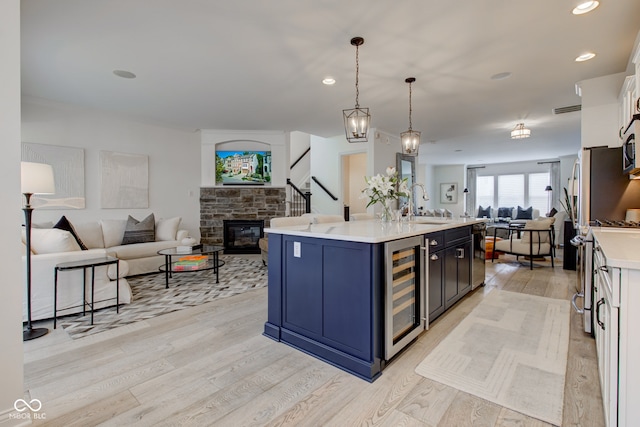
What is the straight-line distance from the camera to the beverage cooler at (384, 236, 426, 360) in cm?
209

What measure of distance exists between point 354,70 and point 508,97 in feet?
8.38

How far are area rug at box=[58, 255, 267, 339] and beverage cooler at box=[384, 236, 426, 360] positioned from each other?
2250 mm

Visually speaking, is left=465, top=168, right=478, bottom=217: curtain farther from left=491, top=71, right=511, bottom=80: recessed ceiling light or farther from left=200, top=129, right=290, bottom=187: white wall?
left=491, top=71, right=511, bottom=80: recessed ceiling light

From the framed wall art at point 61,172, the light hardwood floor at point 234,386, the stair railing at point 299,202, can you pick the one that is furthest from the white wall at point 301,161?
the light hardwood floor at point 234,386

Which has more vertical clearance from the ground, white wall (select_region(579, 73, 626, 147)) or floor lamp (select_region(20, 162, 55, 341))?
white wall (select_region(579, 73, 626, 147))

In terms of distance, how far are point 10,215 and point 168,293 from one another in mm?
2635

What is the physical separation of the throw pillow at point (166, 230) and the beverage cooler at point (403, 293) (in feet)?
14.7

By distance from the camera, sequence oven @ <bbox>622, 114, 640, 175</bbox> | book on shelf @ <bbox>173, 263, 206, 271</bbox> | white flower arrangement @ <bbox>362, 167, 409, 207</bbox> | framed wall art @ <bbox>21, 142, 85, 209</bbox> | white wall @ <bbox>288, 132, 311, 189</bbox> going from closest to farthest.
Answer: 1. oven @ <bbox>622, 114, 640, 175</bbox>
2. white flower arrangement @ <bbox>362, 167, 409, 207</bbox>
3. book on shelf @ <bbox>173, 263, 206, 271</bbox>
4. framed wall art @ <bbox>21, 142, 85, 209</bbox>
5. white wall @ <bbox>288, 132, 311, 189</bbox>

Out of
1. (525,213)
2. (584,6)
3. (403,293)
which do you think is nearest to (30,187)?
(403,293)

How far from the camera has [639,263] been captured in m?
1.15

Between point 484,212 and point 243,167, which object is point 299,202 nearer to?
point 243,167

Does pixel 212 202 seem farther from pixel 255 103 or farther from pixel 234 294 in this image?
pixel 234 294

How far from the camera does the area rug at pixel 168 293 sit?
2.92 meters

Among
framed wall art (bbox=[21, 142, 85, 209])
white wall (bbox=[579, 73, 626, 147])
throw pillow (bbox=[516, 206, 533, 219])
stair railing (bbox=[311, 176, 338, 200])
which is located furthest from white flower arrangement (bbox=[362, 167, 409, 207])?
throw pillow (bbox=[516, 206, 533, 219])
